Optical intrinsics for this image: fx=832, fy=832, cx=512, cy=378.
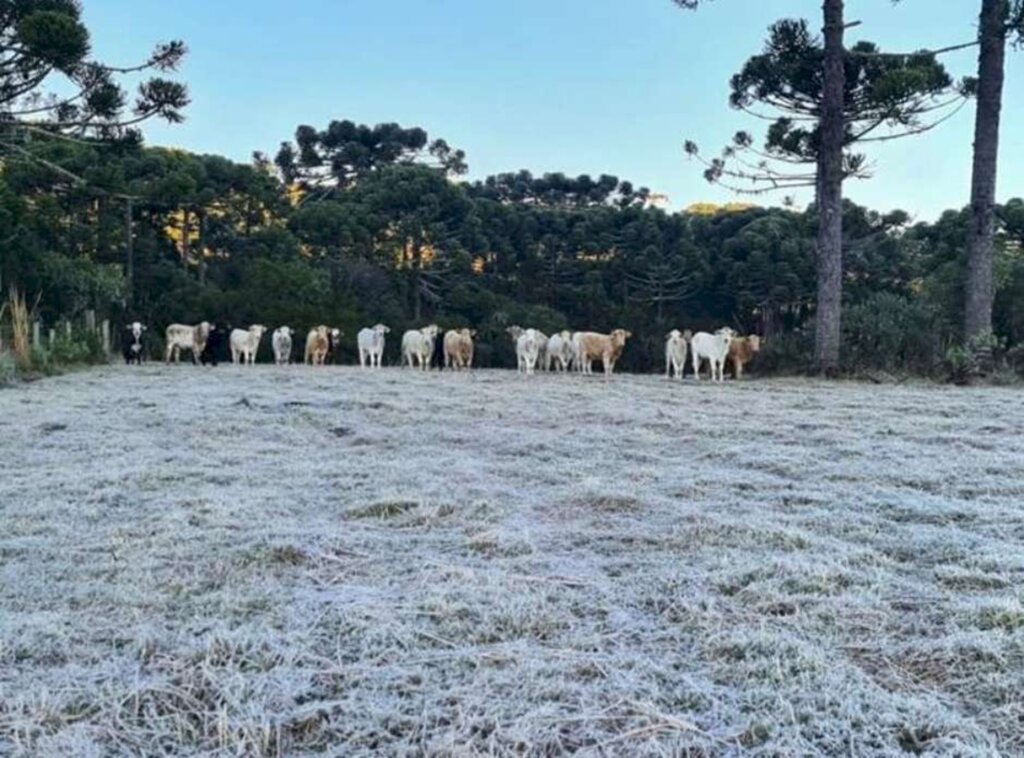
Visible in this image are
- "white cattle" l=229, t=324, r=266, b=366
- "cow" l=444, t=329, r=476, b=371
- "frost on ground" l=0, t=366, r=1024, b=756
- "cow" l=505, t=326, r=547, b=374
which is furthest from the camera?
"white cattle" l=229, t=324, r=266, b=366

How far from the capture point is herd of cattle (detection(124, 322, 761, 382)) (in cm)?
1141

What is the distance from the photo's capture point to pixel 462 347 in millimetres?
13969

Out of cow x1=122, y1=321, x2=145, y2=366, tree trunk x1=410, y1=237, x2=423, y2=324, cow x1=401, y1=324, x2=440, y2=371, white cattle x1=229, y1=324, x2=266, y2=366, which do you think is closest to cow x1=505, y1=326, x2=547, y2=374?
cow x1=401, y1=324, x2=440, y2=371

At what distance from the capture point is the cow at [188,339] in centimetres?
1495

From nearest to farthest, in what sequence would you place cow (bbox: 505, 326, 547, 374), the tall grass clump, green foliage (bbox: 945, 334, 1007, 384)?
1. green foliage (bbox: 945, 334, 1007, 384)
2. the tall grass clump
3. cow (bbox: 505, 326, 547, 374)

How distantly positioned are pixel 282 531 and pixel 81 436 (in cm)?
271

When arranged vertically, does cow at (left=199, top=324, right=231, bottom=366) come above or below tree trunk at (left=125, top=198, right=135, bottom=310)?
below

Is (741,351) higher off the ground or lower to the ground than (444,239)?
lower

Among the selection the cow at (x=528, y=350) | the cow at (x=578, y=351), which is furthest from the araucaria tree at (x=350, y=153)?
the cow at (x=578, y=351)

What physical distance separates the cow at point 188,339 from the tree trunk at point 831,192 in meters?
10.5

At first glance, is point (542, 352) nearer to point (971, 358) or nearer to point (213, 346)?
point (213, 346)

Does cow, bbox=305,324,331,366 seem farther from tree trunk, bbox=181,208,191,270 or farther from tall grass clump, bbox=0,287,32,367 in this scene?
tree trunk, bbox=181,208,191,270

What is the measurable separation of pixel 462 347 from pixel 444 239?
10.1m

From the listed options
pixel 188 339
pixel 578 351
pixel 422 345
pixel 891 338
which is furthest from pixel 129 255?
pixel 891 338
